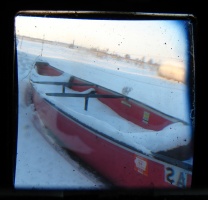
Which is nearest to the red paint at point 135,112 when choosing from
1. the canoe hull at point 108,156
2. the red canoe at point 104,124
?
the red canoe at point 104,124

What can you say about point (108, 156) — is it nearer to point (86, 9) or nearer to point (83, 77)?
point (83, 77)

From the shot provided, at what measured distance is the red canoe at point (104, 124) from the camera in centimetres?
171

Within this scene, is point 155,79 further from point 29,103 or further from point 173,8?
point 29,103

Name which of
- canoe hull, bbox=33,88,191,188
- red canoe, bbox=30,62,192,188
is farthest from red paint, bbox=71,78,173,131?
canoe hull, bbox=33,88,191,188

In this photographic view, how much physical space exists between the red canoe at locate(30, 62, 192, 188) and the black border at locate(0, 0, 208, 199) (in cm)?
9

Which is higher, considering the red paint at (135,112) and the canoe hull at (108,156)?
the red paint at (135,112)

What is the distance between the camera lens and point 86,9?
1682 millimetres

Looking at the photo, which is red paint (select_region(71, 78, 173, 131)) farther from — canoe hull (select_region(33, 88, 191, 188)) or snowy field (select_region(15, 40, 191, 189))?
canoe hull (select_region(33, 88, 191, 188))

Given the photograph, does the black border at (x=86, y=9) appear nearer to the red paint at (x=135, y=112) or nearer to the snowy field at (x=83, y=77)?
the snowy field at (x=83, y=77)

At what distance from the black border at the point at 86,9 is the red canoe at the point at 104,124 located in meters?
0.09

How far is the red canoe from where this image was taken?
Result: 171 cm

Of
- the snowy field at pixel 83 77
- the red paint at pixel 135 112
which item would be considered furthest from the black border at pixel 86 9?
the red paint at pixel 135 112

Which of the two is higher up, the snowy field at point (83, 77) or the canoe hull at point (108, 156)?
the snowy field at point (83, 77)

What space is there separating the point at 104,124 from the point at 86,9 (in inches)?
23.3
